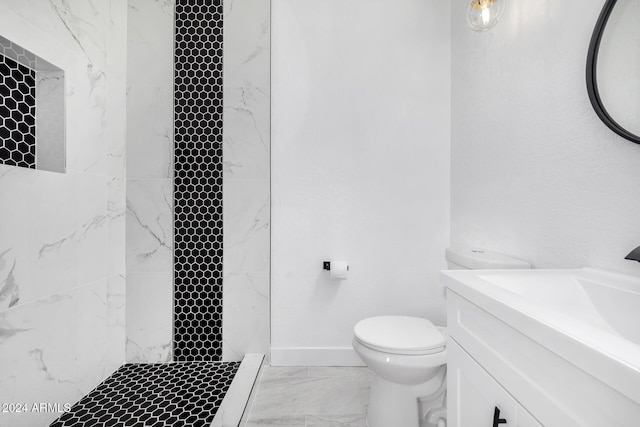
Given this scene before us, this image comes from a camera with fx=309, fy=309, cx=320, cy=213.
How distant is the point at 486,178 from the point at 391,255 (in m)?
0.70

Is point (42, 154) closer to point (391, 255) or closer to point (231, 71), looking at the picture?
point (231, 71)

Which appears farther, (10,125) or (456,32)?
(456,32)

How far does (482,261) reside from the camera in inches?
52.4

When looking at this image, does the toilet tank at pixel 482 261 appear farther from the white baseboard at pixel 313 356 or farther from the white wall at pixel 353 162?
the white baseboard at pixel 313 356

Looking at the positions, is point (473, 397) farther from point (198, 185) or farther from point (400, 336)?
point (198, 185)

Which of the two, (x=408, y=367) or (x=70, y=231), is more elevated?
(x=70, y=231)

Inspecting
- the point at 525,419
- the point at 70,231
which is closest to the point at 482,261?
the point at 525,419

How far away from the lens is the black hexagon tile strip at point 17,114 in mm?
1142

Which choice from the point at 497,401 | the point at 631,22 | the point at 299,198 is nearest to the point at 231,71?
the point at 299,198

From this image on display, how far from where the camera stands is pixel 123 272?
182 centimetres

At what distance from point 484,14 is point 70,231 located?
2076 mm

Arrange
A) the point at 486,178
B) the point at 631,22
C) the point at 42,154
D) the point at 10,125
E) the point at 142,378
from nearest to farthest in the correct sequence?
the point at 631,22 → the point at 10,125 → the point at 42,154 → the point at 486,178 → the point at 142,378

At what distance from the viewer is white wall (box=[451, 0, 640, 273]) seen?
93cm

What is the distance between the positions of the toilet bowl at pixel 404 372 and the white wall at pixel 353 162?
530 millimetres
